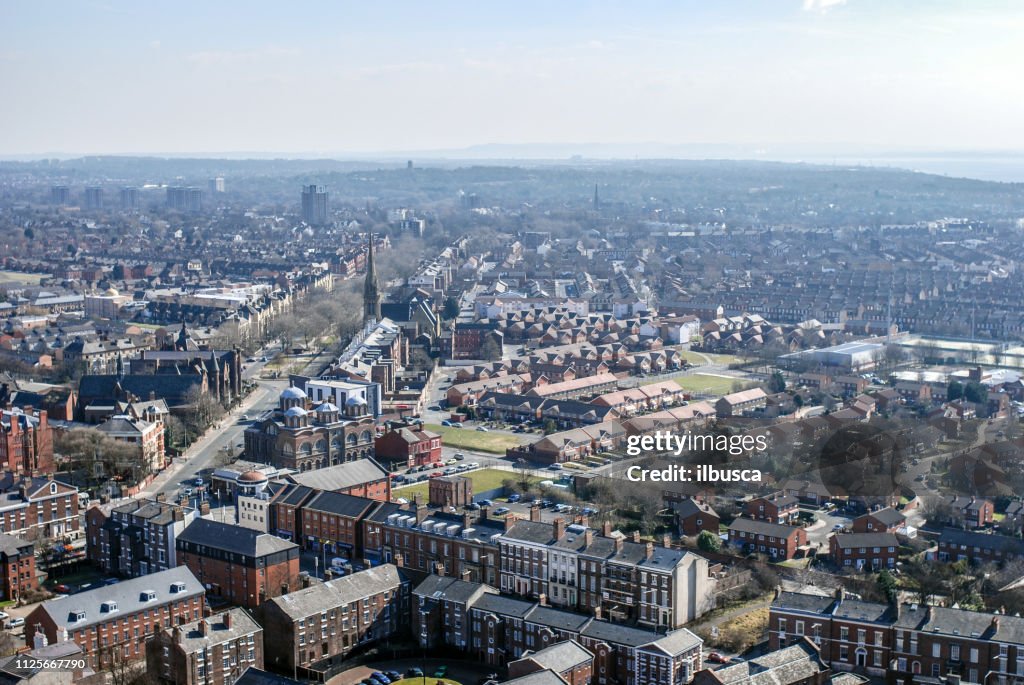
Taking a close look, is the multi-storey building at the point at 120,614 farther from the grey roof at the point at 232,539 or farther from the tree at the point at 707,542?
the tree at the point at 707,542

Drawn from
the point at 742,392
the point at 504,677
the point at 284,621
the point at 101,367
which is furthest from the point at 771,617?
the point at 101,367

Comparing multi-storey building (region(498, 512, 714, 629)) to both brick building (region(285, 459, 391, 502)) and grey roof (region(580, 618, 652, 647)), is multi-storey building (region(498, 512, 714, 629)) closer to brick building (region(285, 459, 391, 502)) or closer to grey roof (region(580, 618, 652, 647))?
grey roof (region(580, 618, 652, 647))

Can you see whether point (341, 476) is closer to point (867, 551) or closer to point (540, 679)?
point (867, 551)

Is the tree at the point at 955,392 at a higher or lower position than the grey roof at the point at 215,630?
lower

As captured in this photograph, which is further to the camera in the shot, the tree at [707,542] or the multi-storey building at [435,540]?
the tree at [707,542]

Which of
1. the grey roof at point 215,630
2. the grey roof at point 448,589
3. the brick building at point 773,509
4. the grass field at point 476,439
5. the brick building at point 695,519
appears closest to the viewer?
the grey roof at point 215,630

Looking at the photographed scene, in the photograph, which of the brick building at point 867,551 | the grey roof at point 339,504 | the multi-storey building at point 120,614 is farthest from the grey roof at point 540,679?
the brick building at point 867,551

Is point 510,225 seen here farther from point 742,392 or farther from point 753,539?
point 753,539
